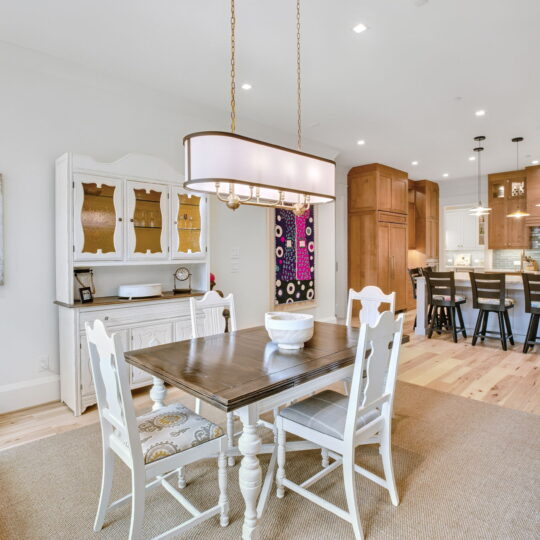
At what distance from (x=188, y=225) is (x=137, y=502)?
2.65 meters

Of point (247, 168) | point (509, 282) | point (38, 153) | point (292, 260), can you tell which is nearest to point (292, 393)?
point (247, 168)

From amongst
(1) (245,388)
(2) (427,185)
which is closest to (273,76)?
(1) (245,388)

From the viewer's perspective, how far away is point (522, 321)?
515 centimetres

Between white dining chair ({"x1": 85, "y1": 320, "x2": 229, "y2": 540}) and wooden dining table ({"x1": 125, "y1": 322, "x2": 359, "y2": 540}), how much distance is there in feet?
0.60

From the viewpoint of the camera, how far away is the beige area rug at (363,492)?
170cm

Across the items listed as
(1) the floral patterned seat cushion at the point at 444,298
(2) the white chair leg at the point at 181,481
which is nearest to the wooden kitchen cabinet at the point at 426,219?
(1) the floral patterned seat cushion at the point at 444,298

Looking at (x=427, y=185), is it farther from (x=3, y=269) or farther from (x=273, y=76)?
(x=3, y=269)

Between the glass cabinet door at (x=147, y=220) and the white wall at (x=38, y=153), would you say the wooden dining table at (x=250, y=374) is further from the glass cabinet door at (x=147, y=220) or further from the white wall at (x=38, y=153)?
the white wall at (x=38, y=153)

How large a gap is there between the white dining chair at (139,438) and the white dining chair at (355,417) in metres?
0.39

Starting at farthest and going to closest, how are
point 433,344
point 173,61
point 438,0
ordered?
point 433,344 → point 173,61 → point 438,0

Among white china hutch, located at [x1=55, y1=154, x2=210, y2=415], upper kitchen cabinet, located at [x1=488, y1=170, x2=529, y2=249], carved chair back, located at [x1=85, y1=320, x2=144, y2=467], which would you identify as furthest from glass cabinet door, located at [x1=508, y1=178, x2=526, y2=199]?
carved chair back, located at [x1=85, y1=320, x2=144, y2=467]

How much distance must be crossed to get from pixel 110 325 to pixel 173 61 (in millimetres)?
2294

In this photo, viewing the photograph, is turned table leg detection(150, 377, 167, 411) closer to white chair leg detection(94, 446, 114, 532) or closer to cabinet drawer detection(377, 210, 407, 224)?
white chair leg detection(94, 446, 114, 532)

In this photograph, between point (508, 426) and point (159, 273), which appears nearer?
point (508, 426)
